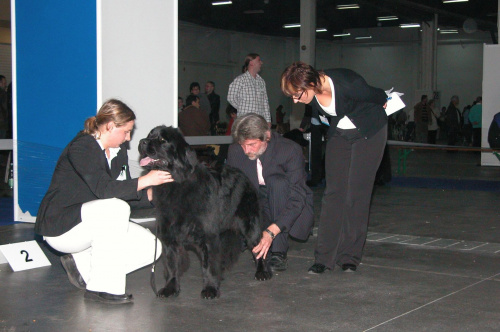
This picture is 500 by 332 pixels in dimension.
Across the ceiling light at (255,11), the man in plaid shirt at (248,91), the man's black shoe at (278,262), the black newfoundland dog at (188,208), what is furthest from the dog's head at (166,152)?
the ceiling light at (255,11)

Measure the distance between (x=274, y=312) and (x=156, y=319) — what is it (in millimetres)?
559

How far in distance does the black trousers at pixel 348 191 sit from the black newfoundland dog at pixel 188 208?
0.64m

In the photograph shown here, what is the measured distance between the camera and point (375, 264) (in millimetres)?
4121

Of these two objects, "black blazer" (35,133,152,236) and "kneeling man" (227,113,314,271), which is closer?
"black blazer" (35,133,152,236)

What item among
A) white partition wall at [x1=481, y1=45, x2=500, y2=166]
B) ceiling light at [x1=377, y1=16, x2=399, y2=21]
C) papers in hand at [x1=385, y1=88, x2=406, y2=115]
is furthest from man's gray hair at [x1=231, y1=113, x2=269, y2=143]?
ceiling light at [x1=377, y1=16, x2=399, y2=21]

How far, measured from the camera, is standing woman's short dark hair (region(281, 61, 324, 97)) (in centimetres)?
348

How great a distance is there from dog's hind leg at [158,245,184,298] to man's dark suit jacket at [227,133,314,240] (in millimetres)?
858

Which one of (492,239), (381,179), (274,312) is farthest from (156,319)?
(381,179)

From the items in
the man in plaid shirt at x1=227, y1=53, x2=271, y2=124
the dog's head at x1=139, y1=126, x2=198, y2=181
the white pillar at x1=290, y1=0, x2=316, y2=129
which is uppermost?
the white pillar at x1=290, y1=0, x2=316, y2=129

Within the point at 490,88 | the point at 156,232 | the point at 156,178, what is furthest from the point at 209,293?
the point at 490,88

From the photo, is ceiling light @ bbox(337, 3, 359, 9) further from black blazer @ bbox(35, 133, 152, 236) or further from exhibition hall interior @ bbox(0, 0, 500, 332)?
black blazer @ bbox(35, 133, 152, 236)

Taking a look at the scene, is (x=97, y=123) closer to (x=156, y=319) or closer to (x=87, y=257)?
(x=87, y=257)

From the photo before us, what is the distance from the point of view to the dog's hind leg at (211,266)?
3.22 meters

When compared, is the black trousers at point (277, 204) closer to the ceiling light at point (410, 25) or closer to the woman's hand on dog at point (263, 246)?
the woman's hand on dog at point (263, 246)
